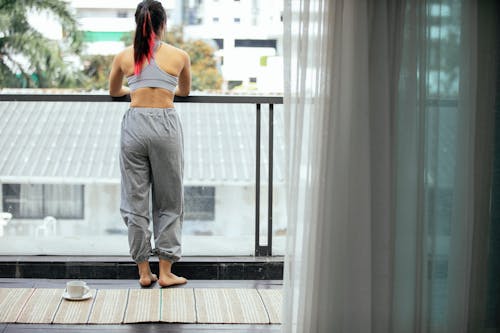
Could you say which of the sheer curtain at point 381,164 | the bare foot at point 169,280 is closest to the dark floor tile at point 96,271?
Answer: the bare foot at point 169,280

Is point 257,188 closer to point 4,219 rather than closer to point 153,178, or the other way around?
point 153,178

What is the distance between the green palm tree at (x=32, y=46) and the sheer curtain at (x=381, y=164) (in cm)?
1764

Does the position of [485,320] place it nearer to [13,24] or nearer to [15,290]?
[15,290]

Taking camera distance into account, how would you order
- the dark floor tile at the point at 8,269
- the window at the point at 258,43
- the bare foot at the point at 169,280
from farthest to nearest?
1. the window at the point at 258,43
2. the dark floor tile at the point at 8,269
3. the bare foot at the point at 169,280

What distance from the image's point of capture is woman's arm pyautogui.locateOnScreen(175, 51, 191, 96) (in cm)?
333

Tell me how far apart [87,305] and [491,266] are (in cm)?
169

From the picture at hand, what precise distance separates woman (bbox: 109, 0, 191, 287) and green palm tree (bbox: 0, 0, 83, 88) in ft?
53.7

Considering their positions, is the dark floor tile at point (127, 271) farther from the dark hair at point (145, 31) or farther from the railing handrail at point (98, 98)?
the dark hair at point (145, 31)

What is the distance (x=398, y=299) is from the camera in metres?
2.33

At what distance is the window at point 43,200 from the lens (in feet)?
12.1

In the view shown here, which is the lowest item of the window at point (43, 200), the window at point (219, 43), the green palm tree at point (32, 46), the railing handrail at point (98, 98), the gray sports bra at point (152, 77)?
the window at point (43, 200)

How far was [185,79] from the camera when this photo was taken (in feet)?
11.1

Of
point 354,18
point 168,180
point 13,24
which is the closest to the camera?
point 354,18

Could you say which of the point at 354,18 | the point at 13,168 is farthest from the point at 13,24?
the point at 354,18
